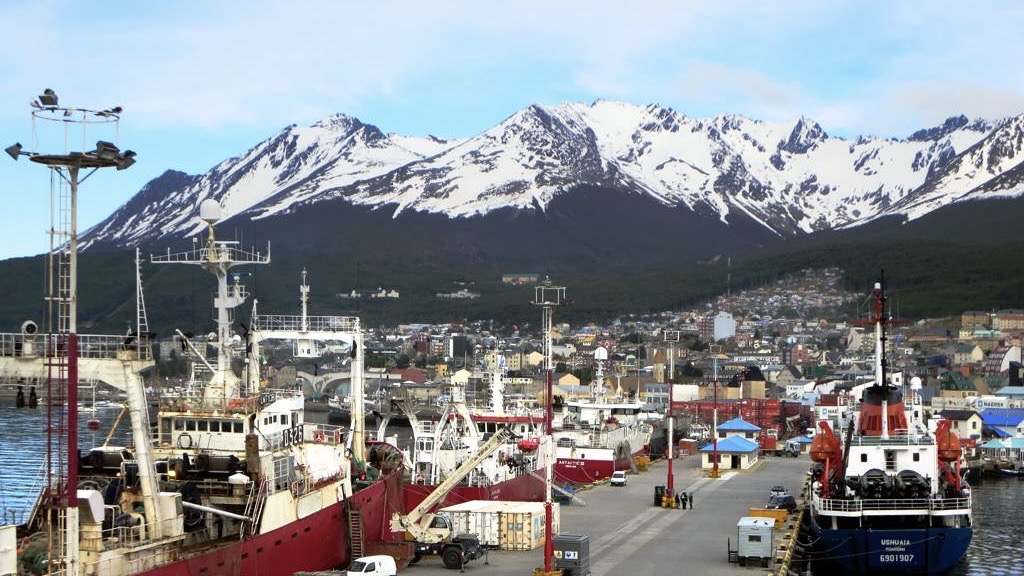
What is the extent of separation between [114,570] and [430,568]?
40.8ft

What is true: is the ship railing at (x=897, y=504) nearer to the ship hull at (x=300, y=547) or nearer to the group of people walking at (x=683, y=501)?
the group of people walking at (x=683, y=501)

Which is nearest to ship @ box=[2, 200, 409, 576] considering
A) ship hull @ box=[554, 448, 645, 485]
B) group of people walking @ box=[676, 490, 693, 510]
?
group of people walking @ box=[676, 490, 693, 510]

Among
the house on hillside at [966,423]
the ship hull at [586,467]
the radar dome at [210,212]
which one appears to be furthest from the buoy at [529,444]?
the house on hillside at [966,423]

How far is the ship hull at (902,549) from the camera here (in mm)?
42188

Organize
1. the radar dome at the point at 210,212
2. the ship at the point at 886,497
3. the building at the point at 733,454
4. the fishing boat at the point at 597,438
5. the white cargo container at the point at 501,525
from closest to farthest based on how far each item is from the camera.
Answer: the radar dome at the point at 210,212 → the white cargo container at the point at 501,525 → the ship at the point at 886,497 → the fishing boat at the point at 597,438 → the building at the point at 733,454

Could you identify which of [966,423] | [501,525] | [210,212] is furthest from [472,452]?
[966,423]

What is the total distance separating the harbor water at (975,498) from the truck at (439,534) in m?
8.91

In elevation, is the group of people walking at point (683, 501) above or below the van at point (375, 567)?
below

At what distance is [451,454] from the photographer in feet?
174

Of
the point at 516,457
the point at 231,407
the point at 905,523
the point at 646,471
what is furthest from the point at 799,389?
the point at 231,407

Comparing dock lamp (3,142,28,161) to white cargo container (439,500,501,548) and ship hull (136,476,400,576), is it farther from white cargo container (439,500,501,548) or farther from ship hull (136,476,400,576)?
white cargo container (439,500,501,548)

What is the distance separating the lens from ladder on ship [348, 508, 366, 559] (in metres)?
39.0

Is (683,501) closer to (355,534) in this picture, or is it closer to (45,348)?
(355,534)

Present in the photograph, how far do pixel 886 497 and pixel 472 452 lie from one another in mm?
16158
